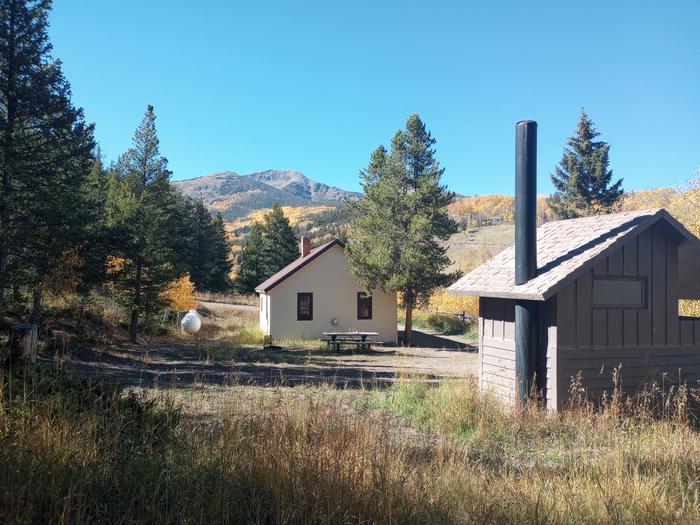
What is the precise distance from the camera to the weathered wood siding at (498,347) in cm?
887

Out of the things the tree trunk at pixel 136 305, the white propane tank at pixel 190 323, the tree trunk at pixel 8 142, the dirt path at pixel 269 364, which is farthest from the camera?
the white propane tank at pixel 190 323

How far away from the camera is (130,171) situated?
861 inches

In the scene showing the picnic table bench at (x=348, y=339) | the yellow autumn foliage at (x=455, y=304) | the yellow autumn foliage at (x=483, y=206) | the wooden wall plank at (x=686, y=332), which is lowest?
the picnic table bench at (x=348, y=339)

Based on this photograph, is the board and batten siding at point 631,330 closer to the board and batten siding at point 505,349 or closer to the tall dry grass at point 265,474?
the board and batten siding at point 505,349

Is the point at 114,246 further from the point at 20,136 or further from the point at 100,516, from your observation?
the point at 100,516

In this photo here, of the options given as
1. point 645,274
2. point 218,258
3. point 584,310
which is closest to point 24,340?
point 584,310

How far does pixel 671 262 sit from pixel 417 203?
15661mm

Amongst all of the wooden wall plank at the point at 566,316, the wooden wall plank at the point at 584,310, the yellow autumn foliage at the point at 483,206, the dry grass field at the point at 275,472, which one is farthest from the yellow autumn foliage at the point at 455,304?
the yellow autumn foliage at the point at 483,206

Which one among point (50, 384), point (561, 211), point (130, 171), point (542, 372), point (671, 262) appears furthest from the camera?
point (561, 211)

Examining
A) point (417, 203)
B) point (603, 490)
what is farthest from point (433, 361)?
point (603, 490)

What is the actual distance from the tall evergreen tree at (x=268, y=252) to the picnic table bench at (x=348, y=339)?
2446 cm

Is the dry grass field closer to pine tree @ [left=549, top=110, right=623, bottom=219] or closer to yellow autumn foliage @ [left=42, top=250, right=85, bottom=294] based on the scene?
yellow autumn foliage @ [left=42, top=250, right=85, bottom=294]

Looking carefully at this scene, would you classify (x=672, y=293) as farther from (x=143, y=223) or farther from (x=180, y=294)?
(x=180, y=294)

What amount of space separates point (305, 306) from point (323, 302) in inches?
37.2
